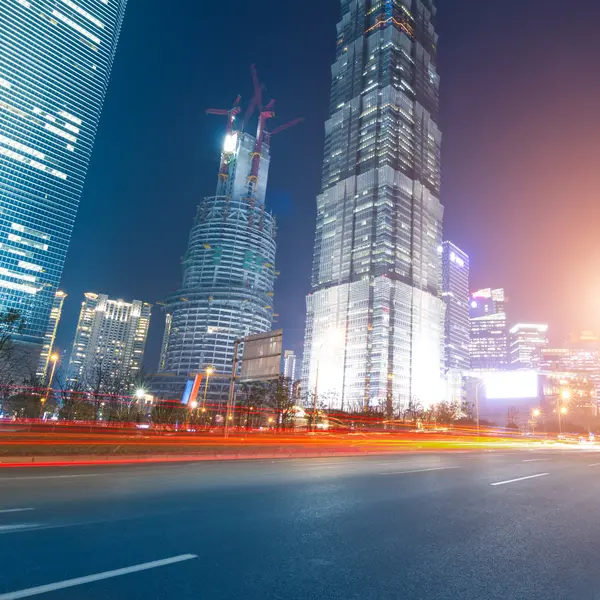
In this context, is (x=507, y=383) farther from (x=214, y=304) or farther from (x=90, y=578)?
(x=214, y=304)

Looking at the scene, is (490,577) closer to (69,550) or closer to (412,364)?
(69,550)

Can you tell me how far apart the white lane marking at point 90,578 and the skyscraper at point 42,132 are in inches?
6329

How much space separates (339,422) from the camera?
352 ft

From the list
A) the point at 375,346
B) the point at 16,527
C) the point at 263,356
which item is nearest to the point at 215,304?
the point at 375,346

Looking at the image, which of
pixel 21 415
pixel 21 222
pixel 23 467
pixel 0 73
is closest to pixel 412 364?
pixel 21 415

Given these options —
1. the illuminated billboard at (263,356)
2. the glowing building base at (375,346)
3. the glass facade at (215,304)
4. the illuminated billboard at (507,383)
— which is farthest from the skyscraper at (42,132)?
the illuminated billboard at (507,383)

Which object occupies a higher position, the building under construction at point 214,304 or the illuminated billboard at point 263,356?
the building under construction at point 214,304

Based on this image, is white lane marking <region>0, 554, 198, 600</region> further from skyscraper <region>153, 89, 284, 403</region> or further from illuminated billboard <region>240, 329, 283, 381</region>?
skyscraper <region>153, 89, 284, 403</region>

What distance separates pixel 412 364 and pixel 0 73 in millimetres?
187739

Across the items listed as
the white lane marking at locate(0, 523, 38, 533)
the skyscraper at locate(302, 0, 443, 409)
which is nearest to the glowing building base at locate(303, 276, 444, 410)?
the skyscraper at locate(302, 0, 443, 409)

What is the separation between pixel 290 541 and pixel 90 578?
9.48ft

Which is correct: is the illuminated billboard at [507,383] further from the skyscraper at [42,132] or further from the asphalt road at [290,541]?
the skyscraper at [42,132]

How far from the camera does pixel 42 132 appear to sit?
15775cm

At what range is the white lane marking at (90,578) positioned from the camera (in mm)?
4234
